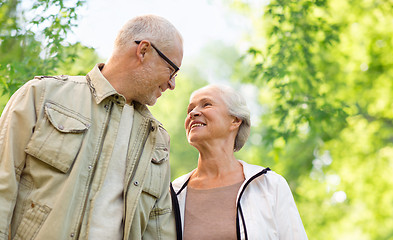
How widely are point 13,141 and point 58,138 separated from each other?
206 millimetres

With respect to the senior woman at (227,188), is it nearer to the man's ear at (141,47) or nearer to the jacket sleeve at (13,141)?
the man's ear at (141,47)

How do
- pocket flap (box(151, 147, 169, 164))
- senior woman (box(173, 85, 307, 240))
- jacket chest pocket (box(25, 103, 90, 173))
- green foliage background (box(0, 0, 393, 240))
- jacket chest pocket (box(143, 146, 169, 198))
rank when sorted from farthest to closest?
green foliage background (box(0, 0, 393, 240)), senior woman (box(173, 85, 307, 240)), pocket flap (box(151, 147, 169, 164)), jacket chest pocket (box(143, 146, 169, 198)), jacket chest pocket (box(25, 103, 90, 173))

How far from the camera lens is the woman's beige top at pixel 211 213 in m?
2.80

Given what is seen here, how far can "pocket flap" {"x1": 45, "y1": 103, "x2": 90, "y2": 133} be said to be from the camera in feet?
7.09

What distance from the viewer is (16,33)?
3967 mm

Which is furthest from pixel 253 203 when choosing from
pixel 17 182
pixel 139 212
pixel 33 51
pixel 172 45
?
pixel 33 51

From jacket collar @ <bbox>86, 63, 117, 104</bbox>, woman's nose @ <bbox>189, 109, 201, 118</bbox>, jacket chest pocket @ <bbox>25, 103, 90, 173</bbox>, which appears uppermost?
woman's nose @ <bbox>189, 109, 201, 118</bbox>

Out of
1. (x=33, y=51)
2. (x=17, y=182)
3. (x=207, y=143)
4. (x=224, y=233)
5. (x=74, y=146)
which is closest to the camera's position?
(x=17, y=182)

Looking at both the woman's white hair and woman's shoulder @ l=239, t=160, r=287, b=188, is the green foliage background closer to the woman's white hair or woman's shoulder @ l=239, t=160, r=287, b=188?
the woman's white hair

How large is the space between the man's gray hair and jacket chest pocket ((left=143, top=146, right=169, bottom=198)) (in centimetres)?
64

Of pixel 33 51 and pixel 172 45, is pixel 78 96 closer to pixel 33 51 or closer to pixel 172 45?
pixel 172 45

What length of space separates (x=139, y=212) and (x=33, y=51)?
2.22 meters

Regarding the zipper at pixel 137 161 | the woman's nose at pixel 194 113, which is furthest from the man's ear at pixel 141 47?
the woman's nose at pixel 194 113

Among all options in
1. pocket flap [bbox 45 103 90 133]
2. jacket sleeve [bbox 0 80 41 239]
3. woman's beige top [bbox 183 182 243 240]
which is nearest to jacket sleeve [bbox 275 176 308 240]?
woman's beige top [bbox 183 182 243 240]
